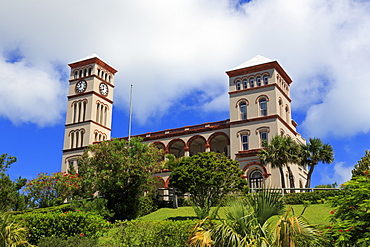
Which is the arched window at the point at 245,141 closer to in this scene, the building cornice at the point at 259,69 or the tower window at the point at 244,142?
the tower window at the point at 244,142

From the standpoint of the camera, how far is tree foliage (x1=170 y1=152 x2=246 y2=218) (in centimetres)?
3094

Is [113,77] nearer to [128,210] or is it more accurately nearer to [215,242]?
[128,210]

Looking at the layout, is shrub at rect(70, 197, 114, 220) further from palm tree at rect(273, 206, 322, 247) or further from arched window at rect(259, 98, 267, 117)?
arched window at rect(259, 98, 267, 117)

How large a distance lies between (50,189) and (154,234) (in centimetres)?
2612

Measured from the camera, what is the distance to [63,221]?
2058 centimetres

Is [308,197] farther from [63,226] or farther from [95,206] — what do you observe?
[63,226]

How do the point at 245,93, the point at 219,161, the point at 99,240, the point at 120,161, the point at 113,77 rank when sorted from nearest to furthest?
the point at 99,240 < the point at 120,161 < the point at 219,161 < the point at 245,93 < the point at 113,77

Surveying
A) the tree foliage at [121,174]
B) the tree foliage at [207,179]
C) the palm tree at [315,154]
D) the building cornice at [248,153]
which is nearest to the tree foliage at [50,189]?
the tree foliage at [121,174]

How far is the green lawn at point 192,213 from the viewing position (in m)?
26.7

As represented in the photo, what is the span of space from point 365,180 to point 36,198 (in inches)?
1353

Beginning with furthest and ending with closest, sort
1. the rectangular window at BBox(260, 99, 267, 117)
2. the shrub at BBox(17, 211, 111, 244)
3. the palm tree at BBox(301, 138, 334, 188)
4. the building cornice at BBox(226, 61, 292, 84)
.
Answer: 1. the building cornice at BBox(226, 61, 292, 84)
2. the rectangular window at BBox(260, 99, 267, 117)
3. the palm tree at BBox(301, 138, 334, 188)
4. the shrub at BBox(17, 211, 111, 244)

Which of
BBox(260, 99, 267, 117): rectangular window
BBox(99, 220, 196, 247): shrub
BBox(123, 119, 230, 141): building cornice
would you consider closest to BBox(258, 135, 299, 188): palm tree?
BBox(260, 99, 267, 117): rectangular window

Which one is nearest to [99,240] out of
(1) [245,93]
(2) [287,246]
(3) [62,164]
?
(2) [287,246]

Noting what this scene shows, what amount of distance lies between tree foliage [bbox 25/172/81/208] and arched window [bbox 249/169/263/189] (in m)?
17.5
